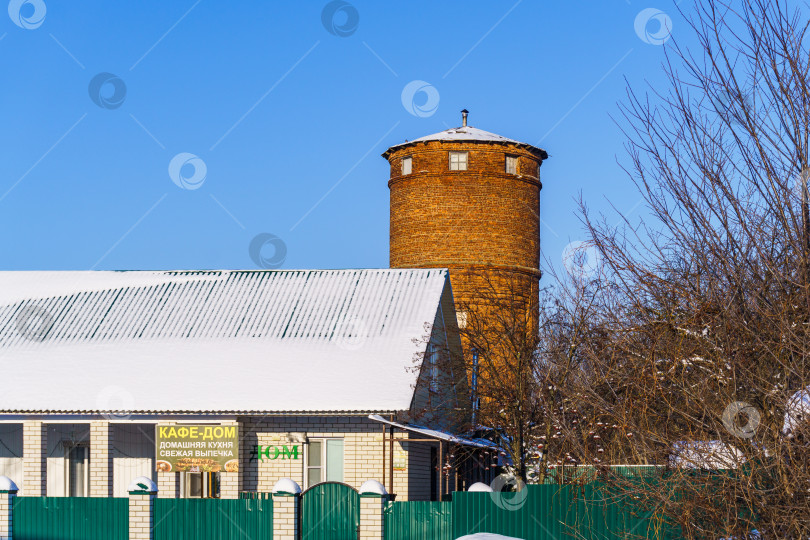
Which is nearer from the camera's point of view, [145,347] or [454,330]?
[145,347]

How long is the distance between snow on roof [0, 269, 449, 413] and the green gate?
11.5 feet

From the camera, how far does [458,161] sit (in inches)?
1411

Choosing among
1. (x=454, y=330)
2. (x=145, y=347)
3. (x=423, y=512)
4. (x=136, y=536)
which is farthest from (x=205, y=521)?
(x=454, y=330)

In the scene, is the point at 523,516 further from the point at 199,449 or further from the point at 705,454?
the point at 199,449

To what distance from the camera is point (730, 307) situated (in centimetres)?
787

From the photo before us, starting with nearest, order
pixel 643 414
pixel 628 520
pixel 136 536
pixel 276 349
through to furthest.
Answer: pixel 643 414, pixel 628 520, pixel 136 536, pixel 276 349

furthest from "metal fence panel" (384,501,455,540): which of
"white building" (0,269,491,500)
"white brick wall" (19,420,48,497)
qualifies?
"white brick wall" (19,420,48,497)

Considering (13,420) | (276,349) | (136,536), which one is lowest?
(136,536)

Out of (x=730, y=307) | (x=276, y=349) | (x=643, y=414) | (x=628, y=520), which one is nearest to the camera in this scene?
(x=730, y=307)

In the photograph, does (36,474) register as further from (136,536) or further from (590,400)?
(590,400)

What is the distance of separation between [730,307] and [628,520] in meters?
6.56

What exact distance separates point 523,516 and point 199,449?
290 inches

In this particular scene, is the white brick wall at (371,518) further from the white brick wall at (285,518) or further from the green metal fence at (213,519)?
the green metal fence at (213,519)

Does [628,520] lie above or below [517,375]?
below
